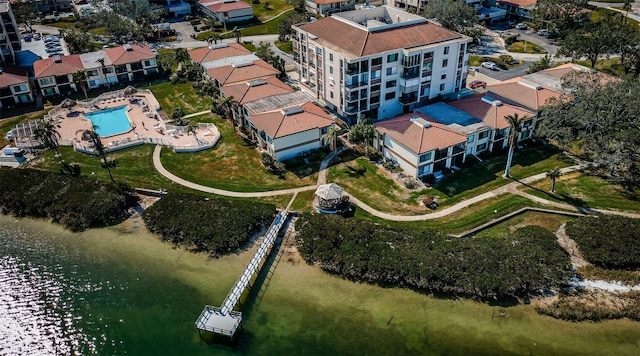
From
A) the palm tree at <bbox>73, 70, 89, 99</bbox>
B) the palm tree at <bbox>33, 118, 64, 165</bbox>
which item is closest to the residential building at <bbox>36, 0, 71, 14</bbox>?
the palm tree at <bbox>73, 70, 89, 99</bbox>

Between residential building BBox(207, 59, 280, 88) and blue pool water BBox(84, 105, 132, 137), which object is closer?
blue pool water BBox(84, 105, 132, 137)

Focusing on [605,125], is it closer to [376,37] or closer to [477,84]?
[477,84]

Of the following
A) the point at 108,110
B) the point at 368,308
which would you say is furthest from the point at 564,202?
the point at 108,110

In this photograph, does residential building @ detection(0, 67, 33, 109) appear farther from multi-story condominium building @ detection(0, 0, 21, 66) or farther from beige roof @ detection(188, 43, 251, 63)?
beige roof @ detection(188, 43, 251, 63)

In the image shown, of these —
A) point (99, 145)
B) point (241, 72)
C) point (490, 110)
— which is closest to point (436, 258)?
point (490, 110)

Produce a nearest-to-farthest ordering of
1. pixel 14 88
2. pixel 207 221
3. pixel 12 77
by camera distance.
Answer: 1. pixel 207 221
2. pixel 14 88
3. pixel 12 77

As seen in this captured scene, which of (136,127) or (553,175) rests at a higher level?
(553,175)
